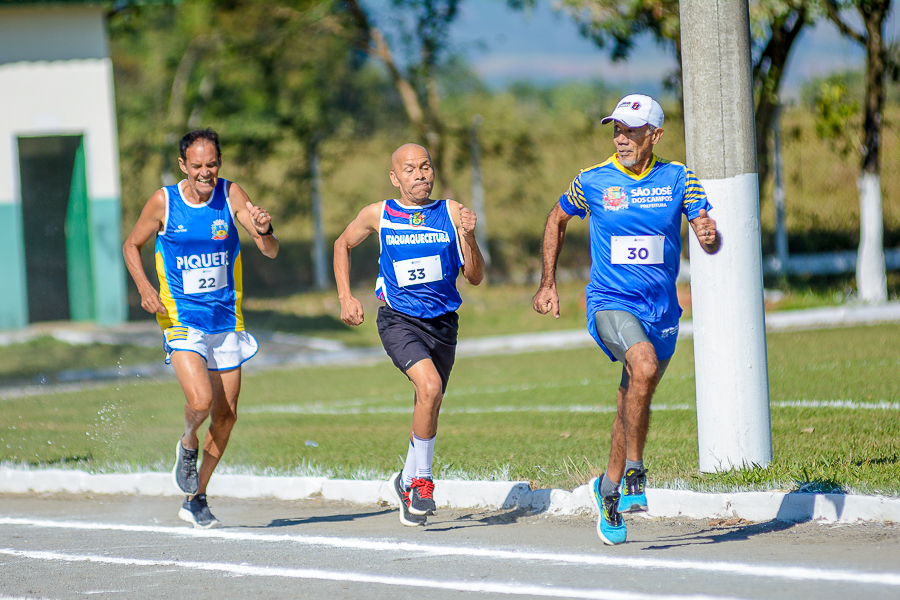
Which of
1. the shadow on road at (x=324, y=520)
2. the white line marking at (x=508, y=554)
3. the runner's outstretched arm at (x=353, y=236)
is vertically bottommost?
the shadow on road at (x=324, y=520)

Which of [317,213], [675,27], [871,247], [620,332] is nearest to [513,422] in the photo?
[620,332]

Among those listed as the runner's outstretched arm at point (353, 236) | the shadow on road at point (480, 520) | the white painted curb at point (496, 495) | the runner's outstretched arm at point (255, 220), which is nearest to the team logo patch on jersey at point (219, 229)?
the runner's outstretched arm at point (255, 220)

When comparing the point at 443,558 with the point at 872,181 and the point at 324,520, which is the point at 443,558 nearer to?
the point at 324,520

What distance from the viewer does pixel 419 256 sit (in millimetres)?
6242

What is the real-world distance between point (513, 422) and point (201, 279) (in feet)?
12.6

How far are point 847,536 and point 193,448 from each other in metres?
3.72

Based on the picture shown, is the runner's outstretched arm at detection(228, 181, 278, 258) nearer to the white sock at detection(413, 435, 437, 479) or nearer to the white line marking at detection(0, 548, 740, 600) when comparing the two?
the white sock at detection(413, 435, 437, 479)

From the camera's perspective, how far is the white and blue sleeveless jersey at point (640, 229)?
574 centimetres

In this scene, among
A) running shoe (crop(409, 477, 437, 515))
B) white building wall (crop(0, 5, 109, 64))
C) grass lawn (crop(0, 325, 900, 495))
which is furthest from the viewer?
white building wall (crop(0, 5, 109, 64))

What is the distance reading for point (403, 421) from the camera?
33.3 ft

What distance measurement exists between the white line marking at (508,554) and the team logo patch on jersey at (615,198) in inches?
69.5

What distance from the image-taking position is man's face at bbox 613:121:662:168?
5.73 metres

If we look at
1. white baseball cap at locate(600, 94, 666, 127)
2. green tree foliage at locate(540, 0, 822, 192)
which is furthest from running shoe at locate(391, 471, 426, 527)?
green tree foliage at locate(540, 0, 822, 192)

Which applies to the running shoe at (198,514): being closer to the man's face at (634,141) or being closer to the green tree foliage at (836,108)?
the man's face at (634,141)
